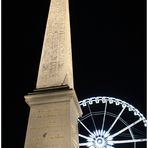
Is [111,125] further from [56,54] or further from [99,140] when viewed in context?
[56,54]

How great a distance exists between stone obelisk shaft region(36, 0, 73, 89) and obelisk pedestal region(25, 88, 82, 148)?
43 centimetres

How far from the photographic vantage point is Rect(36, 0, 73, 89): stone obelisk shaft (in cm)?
840

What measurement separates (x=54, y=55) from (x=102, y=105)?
374 inches

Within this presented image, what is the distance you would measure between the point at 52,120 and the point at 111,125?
9323 millimetres

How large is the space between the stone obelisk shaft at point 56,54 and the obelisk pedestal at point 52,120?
431 millimetres

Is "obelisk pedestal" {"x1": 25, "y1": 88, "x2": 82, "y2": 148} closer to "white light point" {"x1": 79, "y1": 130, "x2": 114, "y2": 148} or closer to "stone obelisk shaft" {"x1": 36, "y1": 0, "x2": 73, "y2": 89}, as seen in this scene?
"stone obelisk shaft" {"x1": 36, "y1": 0, "x2": 73, "y2": 89}

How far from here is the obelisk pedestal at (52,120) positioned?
745cm

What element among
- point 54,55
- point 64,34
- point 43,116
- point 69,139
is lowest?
point 69,139

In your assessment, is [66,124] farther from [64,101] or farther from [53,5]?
[53,5]

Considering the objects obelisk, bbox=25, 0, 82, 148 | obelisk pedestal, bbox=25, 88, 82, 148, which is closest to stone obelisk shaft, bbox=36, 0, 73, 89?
obelisk, bbox=25, 0, 82, 148

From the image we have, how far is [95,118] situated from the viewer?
1745 cm

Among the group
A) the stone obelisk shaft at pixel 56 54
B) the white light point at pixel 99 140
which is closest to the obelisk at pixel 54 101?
the stone obelisk shaft at pixel 56 54

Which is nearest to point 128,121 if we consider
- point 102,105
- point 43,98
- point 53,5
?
point 102,105

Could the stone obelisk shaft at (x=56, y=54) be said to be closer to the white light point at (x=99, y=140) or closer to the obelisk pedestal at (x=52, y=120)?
the obelisk pedestal at (x=52, y=120)
